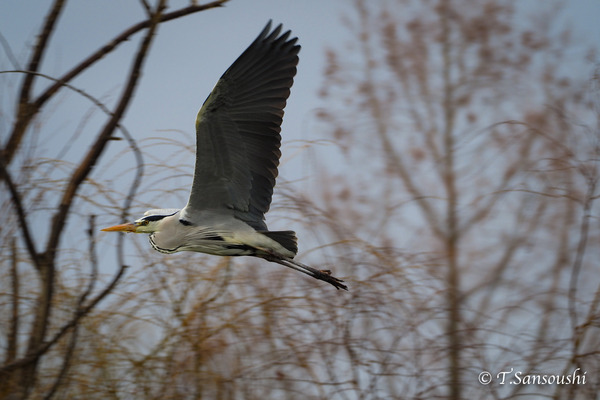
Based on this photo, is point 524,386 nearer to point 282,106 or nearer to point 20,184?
point 282,106

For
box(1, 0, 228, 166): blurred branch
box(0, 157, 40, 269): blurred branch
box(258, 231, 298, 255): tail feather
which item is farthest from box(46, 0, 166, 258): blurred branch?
box(258, 231, 298, 255): tail feather

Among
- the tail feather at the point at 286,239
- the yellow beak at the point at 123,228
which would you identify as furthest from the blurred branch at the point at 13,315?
the tail feather at the point at 286,239

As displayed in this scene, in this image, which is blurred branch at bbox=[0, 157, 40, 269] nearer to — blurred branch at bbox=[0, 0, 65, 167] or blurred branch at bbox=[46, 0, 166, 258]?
blurred branch at bbox=[46, 0, 166, 258]

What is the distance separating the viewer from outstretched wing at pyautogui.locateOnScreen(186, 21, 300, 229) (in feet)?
12.2

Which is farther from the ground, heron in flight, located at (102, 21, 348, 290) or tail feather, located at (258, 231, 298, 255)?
heron in flight, located at (102, 21, 348, 290)

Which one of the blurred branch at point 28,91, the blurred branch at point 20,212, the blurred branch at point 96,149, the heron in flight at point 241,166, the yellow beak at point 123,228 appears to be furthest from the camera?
the yellow beak at point 123,228

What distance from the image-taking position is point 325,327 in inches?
148

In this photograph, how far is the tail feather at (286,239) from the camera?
3.73m

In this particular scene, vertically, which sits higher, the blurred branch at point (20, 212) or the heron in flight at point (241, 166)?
the heron in flight at point (241, 166)

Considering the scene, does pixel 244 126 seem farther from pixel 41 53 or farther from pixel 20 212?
pixel 41 53

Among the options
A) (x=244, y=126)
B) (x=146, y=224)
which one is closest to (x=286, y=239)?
(x=244, y=126)

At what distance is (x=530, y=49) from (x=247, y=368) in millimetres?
5481

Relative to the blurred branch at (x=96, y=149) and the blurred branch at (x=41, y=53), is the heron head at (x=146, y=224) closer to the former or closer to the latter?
the blurred branch at (x=96, y=149)

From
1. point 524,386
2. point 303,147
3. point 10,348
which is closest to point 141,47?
point 303,147
